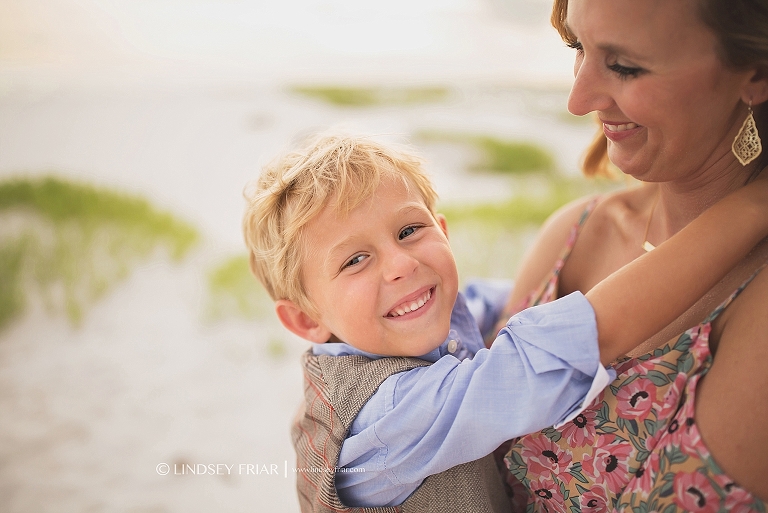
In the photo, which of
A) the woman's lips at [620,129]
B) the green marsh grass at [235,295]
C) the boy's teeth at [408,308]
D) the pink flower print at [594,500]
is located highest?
the woman's lips at [620,129]

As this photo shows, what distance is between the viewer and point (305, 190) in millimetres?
1287

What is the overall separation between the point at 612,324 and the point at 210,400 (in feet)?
7.68

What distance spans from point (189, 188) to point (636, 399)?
11.9 ft

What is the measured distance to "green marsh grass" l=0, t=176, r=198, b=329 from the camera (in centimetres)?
320

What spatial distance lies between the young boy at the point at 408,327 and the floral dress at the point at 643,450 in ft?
0.37

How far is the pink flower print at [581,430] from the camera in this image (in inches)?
44.8

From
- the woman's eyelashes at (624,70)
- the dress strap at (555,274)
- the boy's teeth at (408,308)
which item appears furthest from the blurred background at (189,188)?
the woman's eyelashes at (624,70)

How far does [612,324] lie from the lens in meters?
0.99

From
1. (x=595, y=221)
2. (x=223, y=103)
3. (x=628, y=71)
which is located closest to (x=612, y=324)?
(x=628, y=71)

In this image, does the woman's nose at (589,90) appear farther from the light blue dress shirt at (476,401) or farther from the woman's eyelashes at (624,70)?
the light blue dress shirt at (476,401)

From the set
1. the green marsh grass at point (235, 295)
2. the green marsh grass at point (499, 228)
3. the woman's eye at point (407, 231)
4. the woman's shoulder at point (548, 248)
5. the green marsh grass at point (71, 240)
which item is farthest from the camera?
the green marsh grass at point (499, 228)

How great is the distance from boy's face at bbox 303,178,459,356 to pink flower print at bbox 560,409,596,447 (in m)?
0.30

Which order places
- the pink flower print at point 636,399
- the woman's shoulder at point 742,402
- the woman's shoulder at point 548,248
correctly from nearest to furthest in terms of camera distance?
the woman's shoulder at point 742,402 → the pink flower print at point 636,399 → the woman's shoulder at point 548,248

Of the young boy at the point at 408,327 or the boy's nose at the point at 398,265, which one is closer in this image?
the young boy at the point at 408,327
